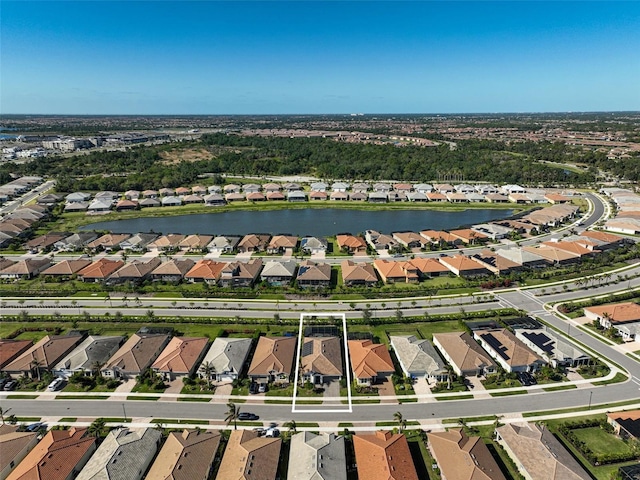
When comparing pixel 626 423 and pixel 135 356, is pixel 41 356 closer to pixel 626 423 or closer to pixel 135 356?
pixel 135 356

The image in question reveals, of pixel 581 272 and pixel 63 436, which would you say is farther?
pixel 581 272

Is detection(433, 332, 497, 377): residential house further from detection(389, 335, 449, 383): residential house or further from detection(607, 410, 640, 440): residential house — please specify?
detection(607, 410, 640, 440): residential house

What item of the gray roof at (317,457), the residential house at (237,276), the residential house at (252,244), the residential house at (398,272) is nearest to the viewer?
the gray roof at (317,457)

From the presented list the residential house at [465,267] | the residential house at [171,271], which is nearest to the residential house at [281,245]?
the residential house at [171,271]

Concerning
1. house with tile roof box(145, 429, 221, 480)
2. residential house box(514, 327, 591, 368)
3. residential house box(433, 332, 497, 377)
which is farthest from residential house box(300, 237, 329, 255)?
house with tile roof box(145, 429, 221, 480)

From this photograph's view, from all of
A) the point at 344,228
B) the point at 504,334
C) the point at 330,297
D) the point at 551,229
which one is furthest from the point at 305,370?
the point at 551,229

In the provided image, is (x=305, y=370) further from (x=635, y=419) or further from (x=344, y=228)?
(x=344, y=228)

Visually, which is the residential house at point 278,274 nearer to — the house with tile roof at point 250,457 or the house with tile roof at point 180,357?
the house with tile roof at point 180,357
